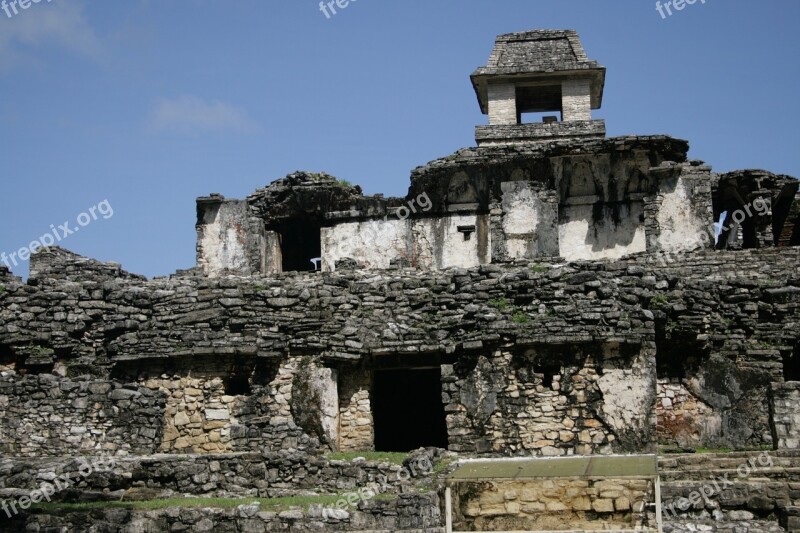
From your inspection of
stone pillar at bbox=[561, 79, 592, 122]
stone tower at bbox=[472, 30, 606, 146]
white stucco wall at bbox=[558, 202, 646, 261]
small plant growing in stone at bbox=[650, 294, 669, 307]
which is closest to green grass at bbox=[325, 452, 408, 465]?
small plant growing in stone at bbox=[650, 294, 669, 307]

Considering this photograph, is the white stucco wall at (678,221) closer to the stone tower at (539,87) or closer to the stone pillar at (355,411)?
the stone tower at (539,87)

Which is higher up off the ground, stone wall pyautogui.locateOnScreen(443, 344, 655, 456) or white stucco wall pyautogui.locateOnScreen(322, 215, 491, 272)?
white stucco wall pyautogui.locateOnScreen(322, 215, 491, 272)

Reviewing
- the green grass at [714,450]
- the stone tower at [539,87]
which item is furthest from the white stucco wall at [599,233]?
the green grass at [714,450]

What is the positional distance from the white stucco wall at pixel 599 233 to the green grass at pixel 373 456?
13.3 m

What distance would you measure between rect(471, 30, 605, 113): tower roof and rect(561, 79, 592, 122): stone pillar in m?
0.31

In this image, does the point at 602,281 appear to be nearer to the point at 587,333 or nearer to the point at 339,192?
the point at 587,333

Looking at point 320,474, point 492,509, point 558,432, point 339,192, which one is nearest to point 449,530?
point 492,509

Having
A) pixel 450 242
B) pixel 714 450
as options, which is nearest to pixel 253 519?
pixel 714 450

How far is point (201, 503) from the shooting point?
16688 millimetres

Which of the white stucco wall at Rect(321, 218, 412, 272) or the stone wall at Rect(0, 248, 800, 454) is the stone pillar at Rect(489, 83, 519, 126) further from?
the stone wall at Rect(0, 248, 800, 454)

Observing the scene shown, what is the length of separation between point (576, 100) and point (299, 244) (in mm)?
10282

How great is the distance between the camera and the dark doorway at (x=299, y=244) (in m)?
33.0

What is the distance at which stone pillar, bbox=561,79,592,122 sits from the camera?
36469mm

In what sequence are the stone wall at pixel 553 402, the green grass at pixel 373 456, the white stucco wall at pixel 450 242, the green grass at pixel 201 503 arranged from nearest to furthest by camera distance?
the green grass at pixel 201 503
the green grass at pixel 373 456
the stone wall at pixel 553 402
the white stucco wall at pixel 450 242
